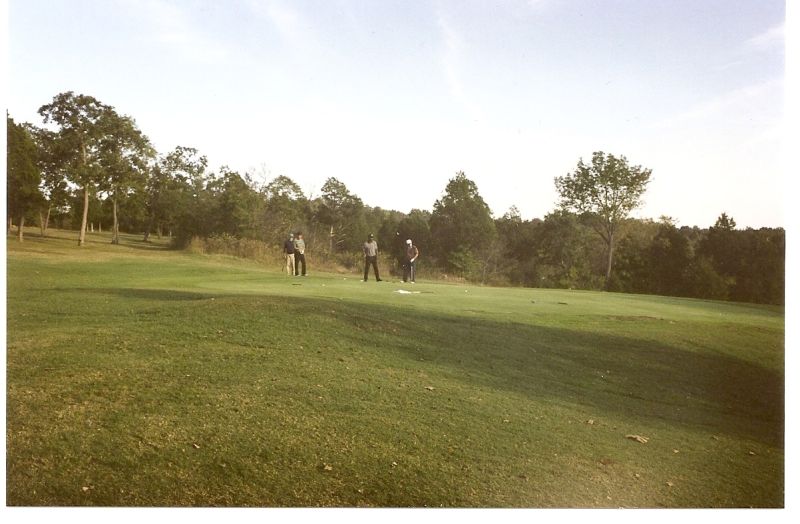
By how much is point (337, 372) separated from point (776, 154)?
4201 millimetres

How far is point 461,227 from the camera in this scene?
19.8 ft

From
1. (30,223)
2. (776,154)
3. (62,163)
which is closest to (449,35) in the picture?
(776,154)

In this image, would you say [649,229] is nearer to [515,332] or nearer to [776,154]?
[776,154]

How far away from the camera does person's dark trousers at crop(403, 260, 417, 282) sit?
660 cm

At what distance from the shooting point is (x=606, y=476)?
3.98 metres

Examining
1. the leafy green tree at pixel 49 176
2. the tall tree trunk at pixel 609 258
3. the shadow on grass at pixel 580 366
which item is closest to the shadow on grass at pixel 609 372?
the shadow on grass at pixel 580 366

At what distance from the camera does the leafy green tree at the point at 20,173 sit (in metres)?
4.76

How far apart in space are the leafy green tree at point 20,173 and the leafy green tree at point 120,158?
1.67 ft

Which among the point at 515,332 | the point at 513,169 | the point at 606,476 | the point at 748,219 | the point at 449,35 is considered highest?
the point at 449,35

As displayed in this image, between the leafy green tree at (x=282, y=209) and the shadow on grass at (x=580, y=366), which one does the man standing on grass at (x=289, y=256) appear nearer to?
the leafy green tree at (x=282, y=209)

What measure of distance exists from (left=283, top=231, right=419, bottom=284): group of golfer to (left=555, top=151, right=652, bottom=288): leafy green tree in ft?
6.03

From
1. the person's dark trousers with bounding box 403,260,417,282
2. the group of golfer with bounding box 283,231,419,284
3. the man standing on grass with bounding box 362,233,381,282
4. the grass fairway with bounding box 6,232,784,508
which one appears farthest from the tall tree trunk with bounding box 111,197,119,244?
the person's dark trousers with bounding box 403,260,417,282

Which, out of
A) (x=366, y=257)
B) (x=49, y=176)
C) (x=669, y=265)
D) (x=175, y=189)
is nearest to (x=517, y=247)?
(x=669, y=265)
